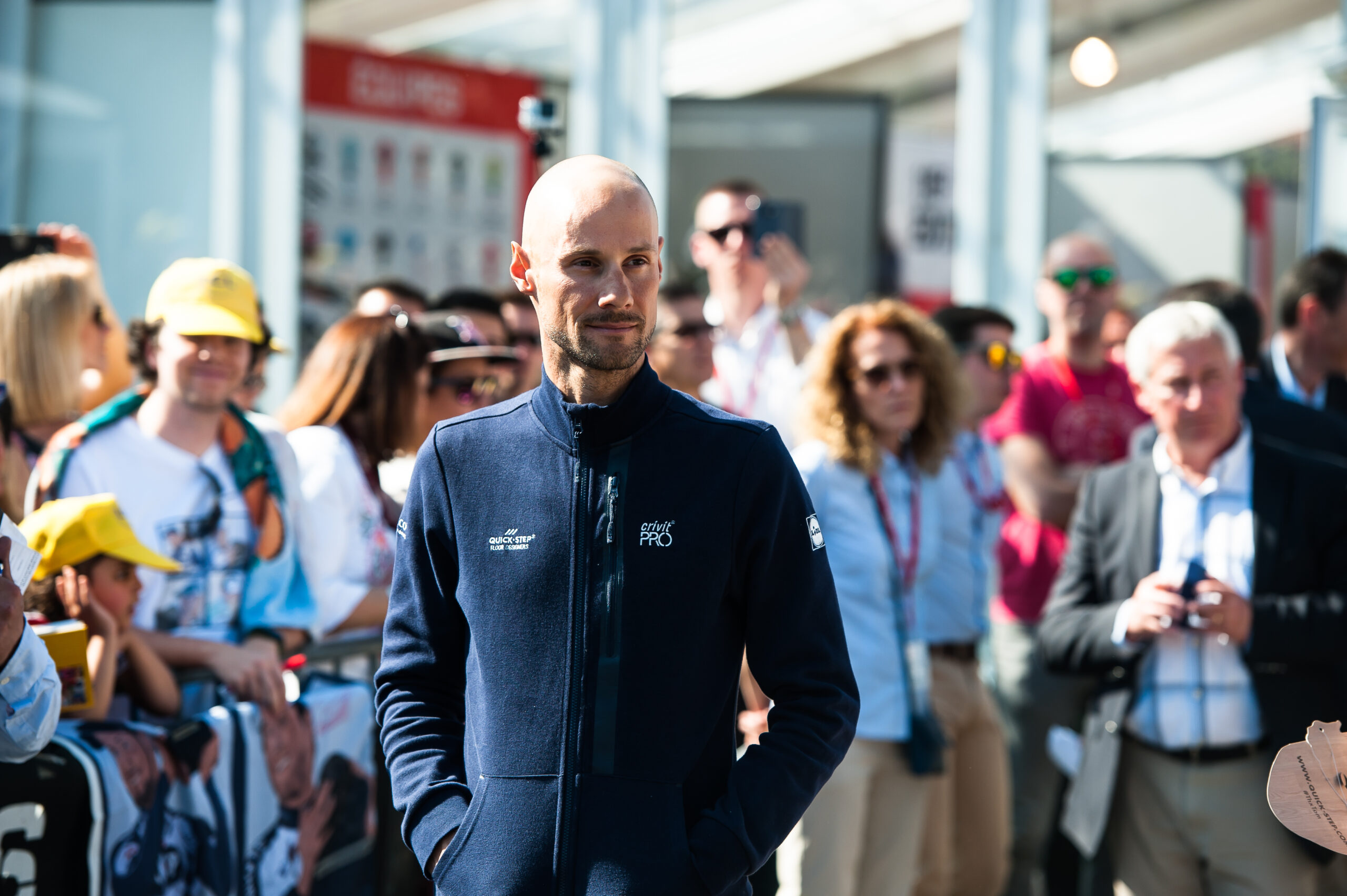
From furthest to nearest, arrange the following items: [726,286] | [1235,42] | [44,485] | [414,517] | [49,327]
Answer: [1235,42] → [726,286] → [49,327] → [44,485] → [414,517]

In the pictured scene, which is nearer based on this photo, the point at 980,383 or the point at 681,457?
the point at 681,457

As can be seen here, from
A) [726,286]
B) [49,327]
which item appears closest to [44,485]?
[49,327]

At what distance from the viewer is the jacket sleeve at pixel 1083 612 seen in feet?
12.7

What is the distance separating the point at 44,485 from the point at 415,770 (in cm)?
195

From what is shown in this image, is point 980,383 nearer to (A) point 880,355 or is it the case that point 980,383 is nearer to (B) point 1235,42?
(A) point 880,355

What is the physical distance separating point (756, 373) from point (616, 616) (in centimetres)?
364

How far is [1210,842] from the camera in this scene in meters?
3.74

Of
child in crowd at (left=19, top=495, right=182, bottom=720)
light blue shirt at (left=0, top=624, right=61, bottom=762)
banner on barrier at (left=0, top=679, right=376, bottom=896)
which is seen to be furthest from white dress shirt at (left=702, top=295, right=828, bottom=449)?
light blue shirt at (left=0, top=624, right=61, bottom=762)

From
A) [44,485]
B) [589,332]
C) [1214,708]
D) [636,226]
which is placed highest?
[636,226]

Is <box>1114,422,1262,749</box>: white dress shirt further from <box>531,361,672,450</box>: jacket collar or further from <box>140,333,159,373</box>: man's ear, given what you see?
<box>140,333,159,373</box>: man's ear

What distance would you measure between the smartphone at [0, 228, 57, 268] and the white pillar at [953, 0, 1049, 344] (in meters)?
4.66

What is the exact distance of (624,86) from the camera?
7.82 meters

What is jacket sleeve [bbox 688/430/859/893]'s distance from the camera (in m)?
2.15

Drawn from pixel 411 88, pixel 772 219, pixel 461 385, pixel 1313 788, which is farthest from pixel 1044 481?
pixel 411 88
